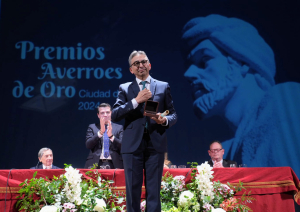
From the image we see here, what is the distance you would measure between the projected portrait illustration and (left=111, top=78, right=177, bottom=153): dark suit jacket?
3166 millimetres

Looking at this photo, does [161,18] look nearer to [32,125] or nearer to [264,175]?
[32,125]

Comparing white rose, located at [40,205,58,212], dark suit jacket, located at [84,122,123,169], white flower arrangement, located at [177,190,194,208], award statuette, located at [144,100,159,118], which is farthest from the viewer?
dark suit jacket, located at [84,122,123,169]

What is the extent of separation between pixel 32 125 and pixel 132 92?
11.7 feet

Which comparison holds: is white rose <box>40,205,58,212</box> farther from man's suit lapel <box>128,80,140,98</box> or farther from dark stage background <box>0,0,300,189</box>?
dark stage background <box>0,0,300,189</box>

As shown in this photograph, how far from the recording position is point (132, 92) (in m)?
2.10

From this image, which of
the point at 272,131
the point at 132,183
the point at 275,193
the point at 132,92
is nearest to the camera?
the point at 132,183

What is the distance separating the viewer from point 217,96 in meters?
5.19

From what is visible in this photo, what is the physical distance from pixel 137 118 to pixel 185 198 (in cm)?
92

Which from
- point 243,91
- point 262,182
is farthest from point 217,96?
point 262,182

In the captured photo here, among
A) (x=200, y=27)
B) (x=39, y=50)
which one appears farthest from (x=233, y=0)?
(x=39, y=50)

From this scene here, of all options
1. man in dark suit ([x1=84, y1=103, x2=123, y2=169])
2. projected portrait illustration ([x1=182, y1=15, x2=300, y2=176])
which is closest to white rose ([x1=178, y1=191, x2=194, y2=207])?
man in dark suit ([x1=84, y1=103, x2=123, y2=169])

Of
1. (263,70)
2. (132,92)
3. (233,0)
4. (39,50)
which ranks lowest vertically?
(132,92)

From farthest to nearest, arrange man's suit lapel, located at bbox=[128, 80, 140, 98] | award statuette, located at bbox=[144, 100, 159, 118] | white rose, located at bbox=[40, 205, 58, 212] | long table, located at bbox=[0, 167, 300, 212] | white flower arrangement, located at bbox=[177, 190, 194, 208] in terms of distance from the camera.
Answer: long table, located at bbox=[0, 167, 300, 212] → white flower arrangement, located at bbox=[177, 190, 194, 208] → white rose, located at bbox=[40, 205, 58, 212] → man's suit lapel, located at bbox=[128, 80, 140, 98] → award statuette, located at bbox=[144, 100, 159, 118]

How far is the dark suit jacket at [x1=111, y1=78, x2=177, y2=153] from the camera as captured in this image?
1.95m
